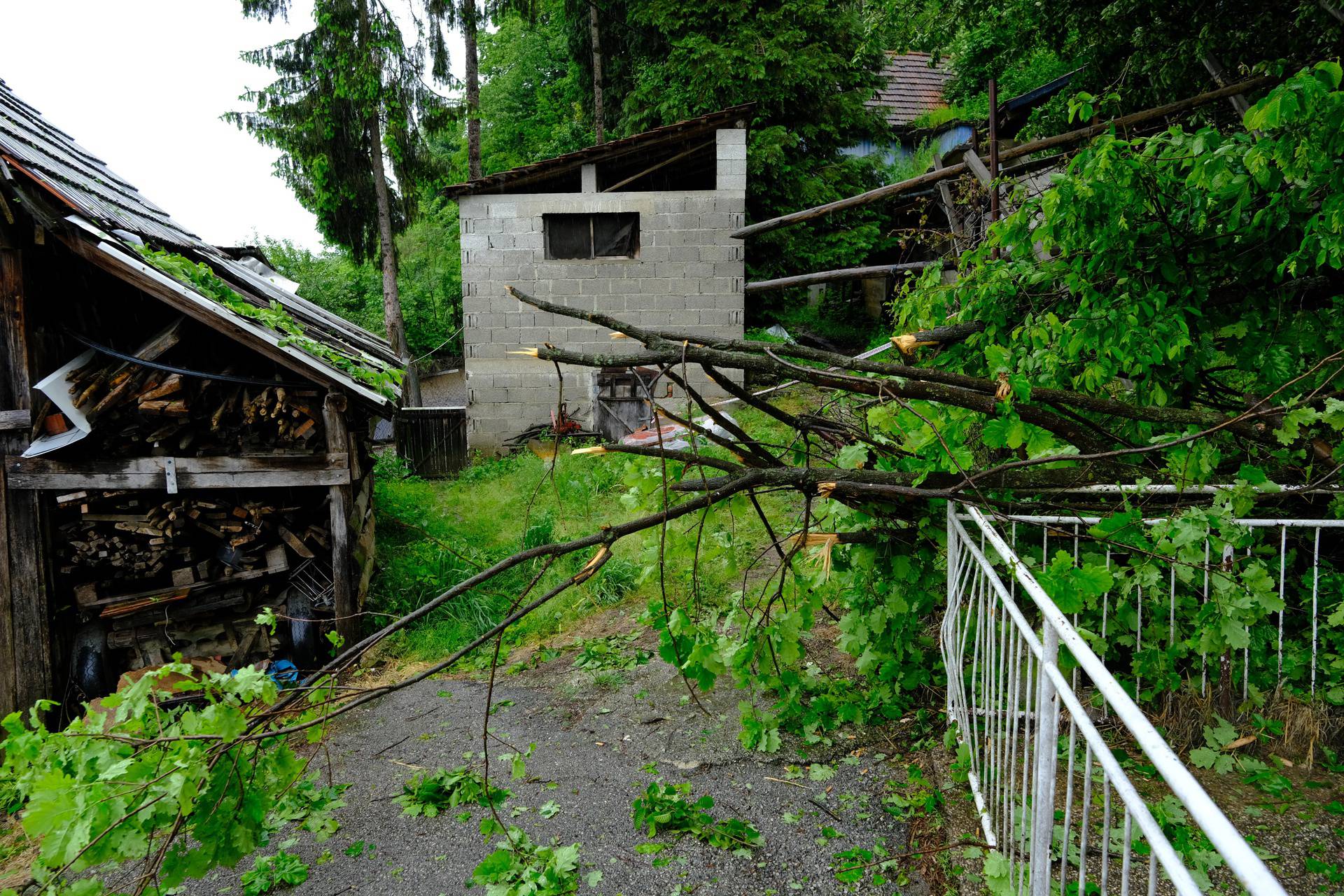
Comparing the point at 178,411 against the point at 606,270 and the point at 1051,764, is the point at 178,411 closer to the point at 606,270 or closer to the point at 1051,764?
the point at 1051,764

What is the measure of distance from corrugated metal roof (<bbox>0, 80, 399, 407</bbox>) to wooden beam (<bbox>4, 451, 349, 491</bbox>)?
73cm

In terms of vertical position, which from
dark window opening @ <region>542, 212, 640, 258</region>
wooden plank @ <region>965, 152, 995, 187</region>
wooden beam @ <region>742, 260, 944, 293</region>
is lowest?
wooden beam @ <region>742, 260, 944, 293</region>

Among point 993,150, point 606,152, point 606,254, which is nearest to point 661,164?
point 606,152

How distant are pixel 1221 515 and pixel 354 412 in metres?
7.06

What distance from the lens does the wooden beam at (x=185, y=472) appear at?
638cm

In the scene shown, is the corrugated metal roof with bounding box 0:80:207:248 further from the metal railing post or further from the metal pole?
the metal railing post

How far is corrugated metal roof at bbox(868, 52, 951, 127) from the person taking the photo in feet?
78.5

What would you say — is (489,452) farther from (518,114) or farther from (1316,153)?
(518,114)

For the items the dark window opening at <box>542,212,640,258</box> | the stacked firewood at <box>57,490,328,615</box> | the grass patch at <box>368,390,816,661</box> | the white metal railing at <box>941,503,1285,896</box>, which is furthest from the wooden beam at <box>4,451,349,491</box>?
the dark window opening at <box>542,212,640,258</box>

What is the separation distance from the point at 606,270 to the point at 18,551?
8765 millimetres

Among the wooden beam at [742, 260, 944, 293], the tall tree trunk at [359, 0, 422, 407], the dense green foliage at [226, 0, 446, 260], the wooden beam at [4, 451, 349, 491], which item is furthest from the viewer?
the tall tree trunk at [359, 0, 422, 407]

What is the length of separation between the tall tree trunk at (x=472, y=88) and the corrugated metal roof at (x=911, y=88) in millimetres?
11682

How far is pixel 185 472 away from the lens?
6.66 m

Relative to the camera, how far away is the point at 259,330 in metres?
6.40
